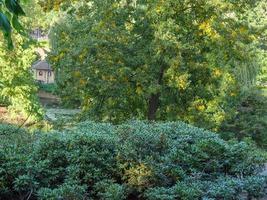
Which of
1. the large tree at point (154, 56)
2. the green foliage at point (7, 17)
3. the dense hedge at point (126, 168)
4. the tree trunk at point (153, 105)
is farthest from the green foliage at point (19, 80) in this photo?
the green foliage at point (7, 17)

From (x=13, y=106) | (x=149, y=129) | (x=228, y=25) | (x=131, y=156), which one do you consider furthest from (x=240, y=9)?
(x=13, y=106)

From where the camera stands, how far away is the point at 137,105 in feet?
36.1

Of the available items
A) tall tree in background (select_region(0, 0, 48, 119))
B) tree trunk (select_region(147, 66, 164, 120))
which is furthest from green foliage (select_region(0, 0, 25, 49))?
tall tree in background (select_region(0, 0, 48, 119))

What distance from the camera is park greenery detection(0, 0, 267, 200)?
5039mm

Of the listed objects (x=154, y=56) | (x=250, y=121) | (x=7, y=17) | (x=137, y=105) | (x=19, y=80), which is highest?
(x=7, y=17)

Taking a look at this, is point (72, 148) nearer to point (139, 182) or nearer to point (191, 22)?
point (139, 182)

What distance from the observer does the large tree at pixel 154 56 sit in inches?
385

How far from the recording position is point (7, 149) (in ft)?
17.7

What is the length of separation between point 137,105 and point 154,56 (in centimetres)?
160

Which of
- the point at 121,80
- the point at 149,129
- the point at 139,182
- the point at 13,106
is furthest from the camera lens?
the point at 13,106

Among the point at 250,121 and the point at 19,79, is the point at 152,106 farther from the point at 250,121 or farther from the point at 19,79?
the point at 19,79

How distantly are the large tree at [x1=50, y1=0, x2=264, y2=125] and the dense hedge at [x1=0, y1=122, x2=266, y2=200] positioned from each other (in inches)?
145

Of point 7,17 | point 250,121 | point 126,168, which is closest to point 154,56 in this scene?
point 126,168

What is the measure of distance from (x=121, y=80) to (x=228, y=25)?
2.55m
